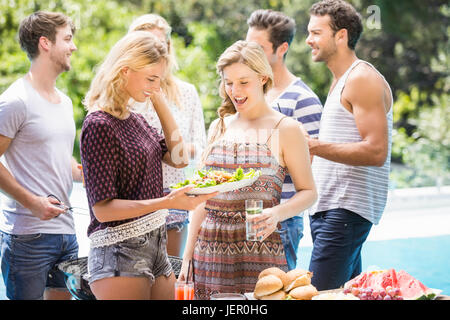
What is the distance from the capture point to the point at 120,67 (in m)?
1.94

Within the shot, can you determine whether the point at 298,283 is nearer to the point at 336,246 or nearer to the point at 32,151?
the point at 336,246

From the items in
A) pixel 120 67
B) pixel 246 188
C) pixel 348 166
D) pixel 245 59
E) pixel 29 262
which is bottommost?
pixel 29 262

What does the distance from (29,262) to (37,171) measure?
0.36 m

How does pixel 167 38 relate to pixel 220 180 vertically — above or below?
above

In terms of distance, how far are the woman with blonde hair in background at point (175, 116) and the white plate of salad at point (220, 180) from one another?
715 millimetres

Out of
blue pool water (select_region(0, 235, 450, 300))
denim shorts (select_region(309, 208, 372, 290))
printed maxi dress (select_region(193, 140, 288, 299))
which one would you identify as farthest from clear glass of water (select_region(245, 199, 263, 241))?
blue pool water (select_region(0, 235, 450, 300))

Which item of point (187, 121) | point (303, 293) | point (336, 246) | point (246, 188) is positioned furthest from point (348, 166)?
point (303, 293)

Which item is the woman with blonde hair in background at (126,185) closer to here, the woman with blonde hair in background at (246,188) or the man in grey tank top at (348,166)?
the woman with blonde hair in background at (246,188)

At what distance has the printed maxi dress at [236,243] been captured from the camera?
2.16 metres

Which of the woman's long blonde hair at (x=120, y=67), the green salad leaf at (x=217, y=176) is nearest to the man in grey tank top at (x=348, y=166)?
the green salad leaf at (x=217, y=176)

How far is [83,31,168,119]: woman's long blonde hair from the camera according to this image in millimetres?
1938

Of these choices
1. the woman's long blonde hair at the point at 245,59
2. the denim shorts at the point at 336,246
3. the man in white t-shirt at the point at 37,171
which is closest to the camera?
the woman's long blonde hair at the point at 245,59

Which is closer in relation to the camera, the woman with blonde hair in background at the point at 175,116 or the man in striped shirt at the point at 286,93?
the man in striped shirt at the point at 286,93

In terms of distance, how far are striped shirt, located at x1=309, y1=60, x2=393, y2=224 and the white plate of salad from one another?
1.73 ft
